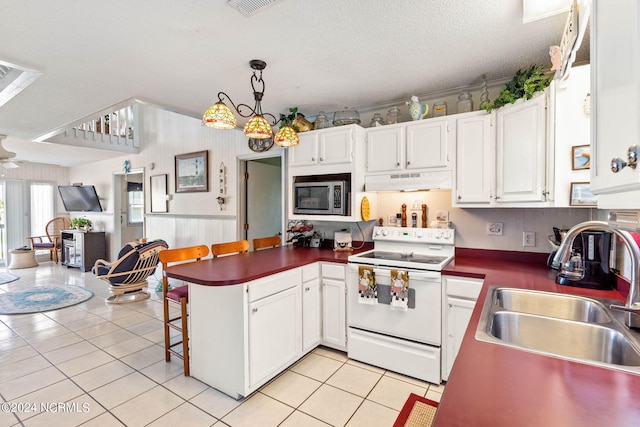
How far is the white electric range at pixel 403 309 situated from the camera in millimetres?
2309

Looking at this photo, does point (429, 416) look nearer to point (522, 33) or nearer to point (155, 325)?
point (522, 33)

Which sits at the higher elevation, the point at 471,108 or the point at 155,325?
the point at 471,108

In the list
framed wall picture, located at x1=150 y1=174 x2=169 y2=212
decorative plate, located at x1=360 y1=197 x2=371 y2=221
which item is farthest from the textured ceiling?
framed wall picture, located at x1=150 y1=174 x2=169 y2=212

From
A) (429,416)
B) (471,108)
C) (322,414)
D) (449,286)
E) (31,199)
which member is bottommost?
(322,414)

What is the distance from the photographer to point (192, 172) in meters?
4.86

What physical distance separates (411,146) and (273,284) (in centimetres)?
170

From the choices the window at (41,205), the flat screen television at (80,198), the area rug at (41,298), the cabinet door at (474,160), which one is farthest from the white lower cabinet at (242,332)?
the window at (41,205)

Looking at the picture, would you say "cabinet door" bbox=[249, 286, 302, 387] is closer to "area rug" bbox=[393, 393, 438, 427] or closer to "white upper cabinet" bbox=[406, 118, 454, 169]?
"area rug" bbox=[393, 393, 438, 427]

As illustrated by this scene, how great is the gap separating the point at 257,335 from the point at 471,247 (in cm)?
201

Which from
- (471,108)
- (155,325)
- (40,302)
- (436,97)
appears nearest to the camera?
(471,108)

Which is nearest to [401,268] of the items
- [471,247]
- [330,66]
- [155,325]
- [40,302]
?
[471,247]

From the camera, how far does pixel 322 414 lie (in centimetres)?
201

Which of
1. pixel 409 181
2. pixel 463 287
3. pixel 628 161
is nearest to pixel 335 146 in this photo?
pixel 409 181

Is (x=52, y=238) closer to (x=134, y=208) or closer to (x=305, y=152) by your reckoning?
(x=134, y=208)
